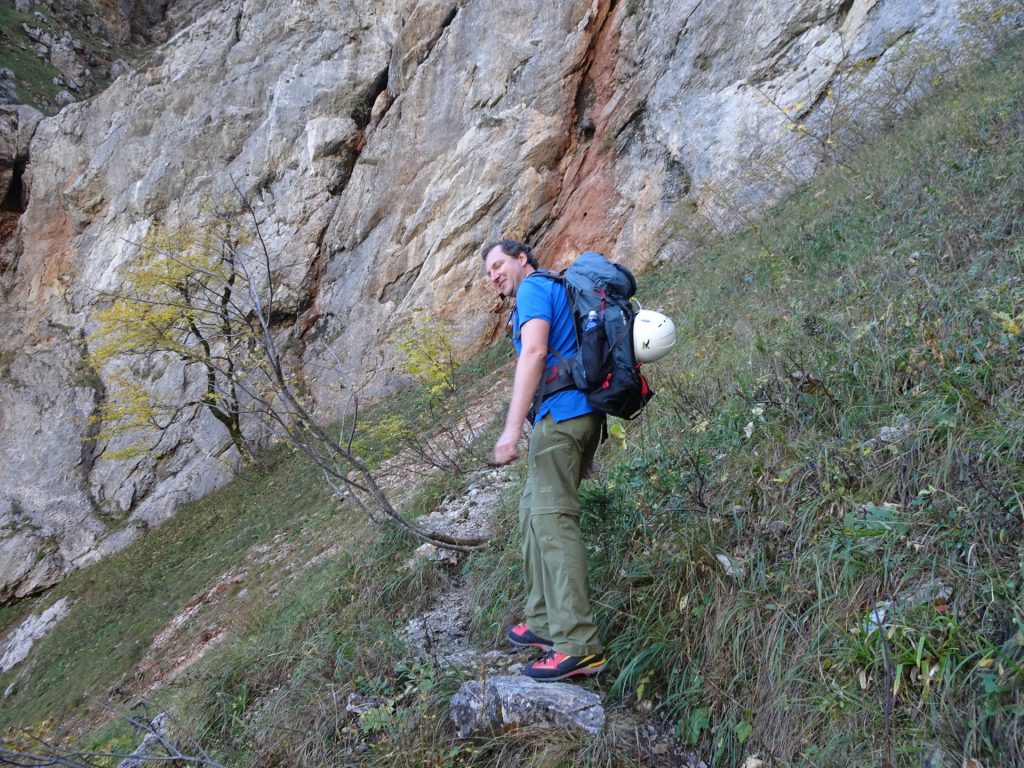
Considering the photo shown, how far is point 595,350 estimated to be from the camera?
2.50 meters

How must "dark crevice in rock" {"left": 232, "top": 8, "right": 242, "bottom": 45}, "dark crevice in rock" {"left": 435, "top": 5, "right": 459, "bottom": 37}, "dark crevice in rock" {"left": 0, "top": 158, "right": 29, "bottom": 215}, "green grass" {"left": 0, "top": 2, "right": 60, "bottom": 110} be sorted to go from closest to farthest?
"dark crevice in rock" {"left": 435, "top": 5, "right": 459, "bottom": 37} → "dark crevice in rock" {"left": 232, "top": 8, "right": 242, "bottom": 45} → "dark crevice in rock" {"left": 0, "top": 158, "right": 29, "bottom": 215} → "green grass" {"left": 0, "top": 2, "right": 60, "bottom": 110}

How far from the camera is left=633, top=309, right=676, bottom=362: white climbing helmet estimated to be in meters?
2.48

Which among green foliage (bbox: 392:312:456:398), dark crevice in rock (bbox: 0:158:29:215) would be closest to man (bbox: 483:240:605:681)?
green foliage (bbox: 392:312:456:398)

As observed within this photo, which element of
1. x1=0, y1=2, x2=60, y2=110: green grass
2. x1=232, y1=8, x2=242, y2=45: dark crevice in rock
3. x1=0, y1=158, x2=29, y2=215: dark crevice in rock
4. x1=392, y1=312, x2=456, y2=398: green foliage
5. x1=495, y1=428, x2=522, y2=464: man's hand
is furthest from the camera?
x1=0, y1=2, x2=60, y2=110: green grass

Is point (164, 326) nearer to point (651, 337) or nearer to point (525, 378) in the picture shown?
point (525, 378)

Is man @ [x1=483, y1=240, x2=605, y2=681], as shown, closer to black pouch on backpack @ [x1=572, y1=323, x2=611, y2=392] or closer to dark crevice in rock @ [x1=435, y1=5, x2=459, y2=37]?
black pouch on backpack @ [x1=572, y1=323, x2=611, y2=392]

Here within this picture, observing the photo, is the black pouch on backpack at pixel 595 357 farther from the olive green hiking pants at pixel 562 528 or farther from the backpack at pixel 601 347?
the olive green hiking pants at pixel 562 528

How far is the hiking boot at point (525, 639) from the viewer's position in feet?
9.17

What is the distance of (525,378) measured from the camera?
2459 millimetres

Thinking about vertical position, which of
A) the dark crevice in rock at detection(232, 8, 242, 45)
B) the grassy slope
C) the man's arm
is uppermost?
the dark crevice in rock at detection(232, 8, 242, 45)

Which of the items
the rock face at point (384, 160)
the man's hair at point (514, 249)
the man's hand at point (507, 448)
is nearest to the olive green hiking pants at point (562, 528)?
the man's hand at point (507, 448)

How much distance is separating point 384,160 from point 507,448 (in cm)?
1568

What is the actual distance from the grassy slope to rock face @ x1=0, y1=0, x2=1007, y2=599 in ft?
18.1

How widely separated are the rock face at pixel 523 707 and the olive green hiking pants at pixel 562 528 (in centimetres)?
16
